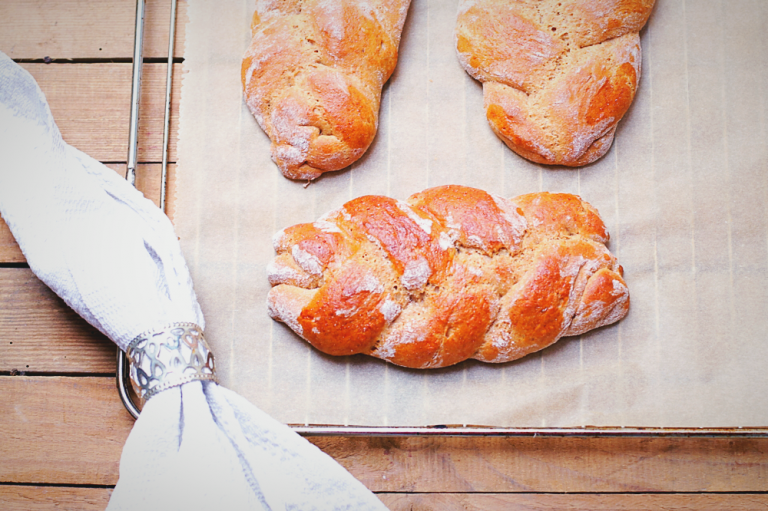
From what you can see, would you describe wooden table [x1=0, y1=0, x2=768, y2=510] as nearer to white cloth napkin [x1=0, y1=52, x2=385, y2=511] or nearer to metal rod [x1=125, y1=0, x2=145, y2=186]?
white cloth napkin [x1=0, y1=52, x2=385, y2=511]

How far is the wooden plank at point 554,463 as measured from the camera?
130cm

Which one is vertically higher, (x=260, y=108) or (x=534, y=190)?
(x=260, y=108)

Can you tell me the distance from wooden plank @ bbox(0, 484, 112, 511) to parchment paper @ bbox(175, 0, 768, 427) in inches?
17.4

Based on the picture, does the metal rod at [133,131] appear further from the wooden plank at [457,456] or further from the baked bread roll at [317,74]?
the baked bread roll at [317,74]

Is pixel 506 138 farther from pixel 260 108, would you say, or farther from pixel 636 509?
pixel 636 509

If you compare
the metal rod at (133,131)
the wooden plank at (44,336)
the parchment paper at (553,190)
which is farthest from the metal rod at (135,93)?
the wooden plank at (44,336)

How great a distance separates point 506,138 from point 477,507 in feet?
3.04

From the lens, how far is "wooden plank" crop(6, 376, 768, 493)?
1295mm

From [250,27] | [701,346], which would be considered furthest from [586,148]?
[250,27]

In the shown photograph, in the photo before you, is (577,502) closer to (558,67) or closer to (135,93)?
(558,67)

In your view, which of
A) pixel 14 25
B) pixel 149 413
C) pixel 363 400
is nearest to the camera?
pixel 149 413

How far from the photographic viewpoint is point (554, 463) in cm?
131

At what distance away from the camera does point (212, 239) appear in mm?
1326

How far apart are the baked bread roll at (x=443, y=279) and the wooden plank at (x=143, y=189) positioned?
0.34m
